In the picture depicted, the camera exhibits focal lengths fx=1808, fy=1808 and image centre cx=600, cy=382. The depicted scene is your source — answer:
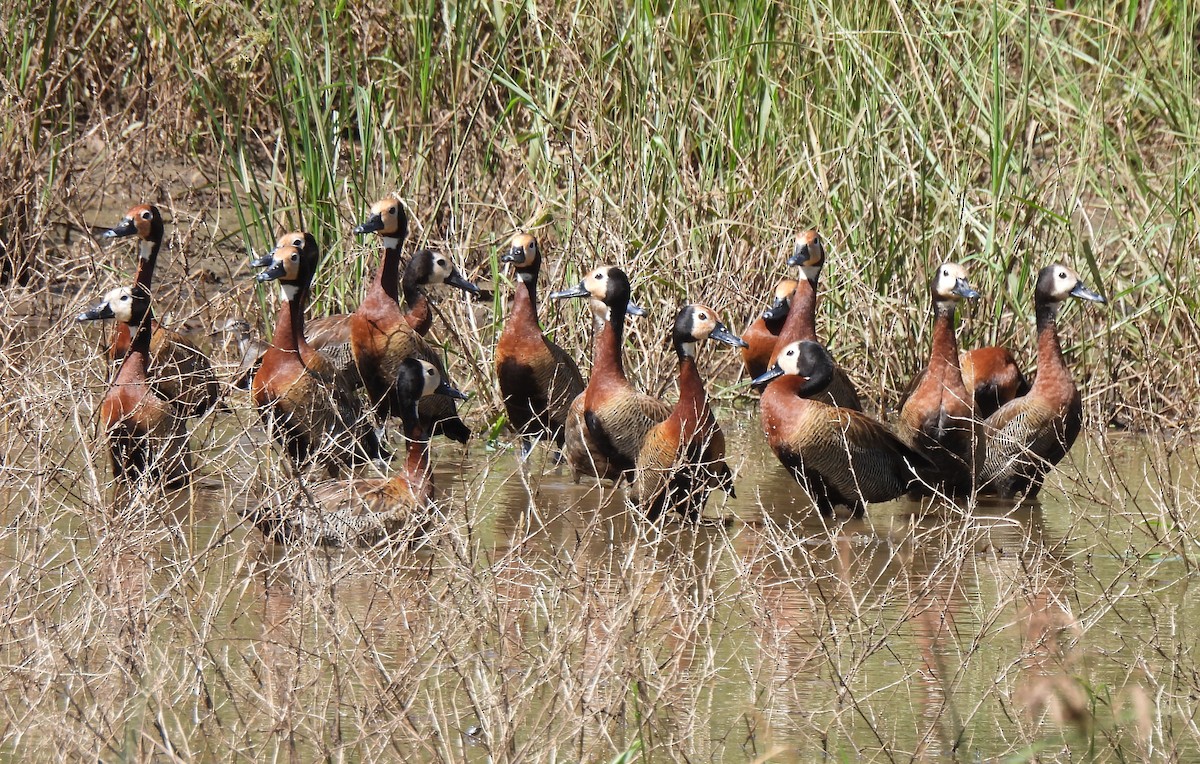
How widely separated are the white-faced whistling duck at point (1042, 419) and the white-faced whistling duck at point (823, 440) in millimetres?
526

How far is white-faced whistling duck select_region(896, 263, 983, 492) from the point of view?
7625mm

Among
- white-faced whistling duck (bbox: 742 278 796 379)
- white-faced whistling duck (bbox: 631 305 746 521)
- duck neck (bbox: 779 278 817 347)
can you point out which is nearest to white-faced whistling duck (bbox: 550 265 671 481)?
white-faced whistling duck (bbox: 631 305 746 521)

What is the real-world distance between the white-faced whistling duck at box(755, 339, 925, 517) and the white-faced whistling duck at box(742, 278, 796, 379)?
1215mm

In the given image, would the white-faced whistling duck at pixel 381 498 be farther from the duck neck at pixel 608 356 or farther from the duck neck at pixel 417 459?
the duck neck at pixel 608 356

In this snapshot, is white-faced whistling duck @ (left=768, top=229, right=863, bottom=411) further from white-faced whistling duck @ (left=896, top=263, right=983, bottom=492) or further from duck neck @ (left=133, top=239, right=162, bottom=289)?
duck neck @ (left=133, top=239, right=162, bottom=289)

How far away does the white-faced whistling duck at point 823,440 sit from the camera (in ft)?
23.3

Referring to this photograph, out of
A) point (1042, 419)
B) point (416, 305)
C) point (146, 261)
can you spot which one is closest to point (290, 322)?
Result: point (146, 261)

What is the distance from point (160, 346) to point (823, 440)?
9.70 ft

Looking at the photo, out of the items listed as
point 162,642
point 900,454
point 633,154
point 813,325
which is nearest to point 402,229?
point 633,154

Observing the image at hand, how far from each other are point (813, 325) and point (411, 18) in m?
2.61

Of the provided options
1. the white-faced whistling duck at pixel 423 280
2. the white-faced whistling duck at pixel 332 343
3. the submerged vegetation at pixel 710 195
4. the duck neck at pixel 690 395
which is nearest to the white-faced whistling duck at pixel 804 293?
the submerged vegetation at pixel 710 195

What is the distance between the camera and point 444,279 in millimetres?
8656

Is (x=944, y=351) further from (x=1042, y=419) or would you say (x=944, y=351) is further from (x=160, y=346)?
(x=160, y=346)

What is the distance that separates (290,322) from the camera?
7.55 m
